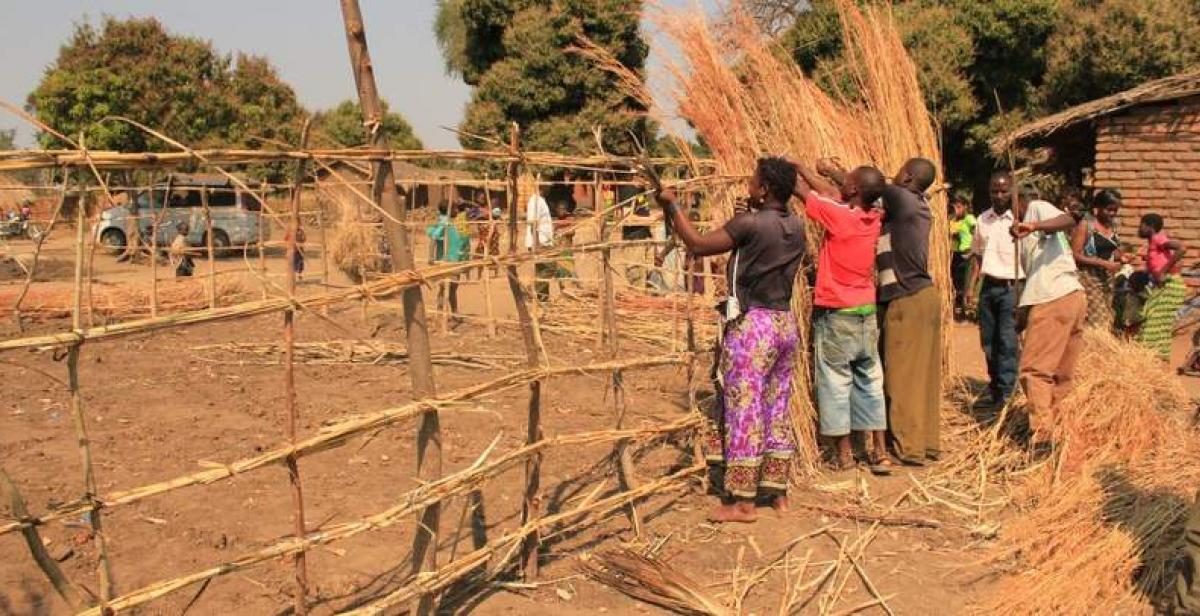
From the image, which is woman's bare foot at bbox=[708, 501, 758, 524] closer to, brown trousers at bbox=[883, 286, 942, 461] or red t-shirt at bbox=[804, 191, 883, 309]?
red t-shirt at bbox=[804, 191, 883, 309]

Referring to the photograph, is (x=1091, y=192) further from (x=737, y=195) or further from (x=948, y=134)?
(x=737, y=195)

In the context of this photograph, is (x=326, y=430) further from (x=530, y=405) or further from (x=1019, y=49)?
(x=1019, y=49)

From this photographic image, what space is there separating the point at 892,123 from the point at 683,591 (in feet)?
10.7

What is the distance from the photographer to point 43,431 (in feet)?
17.6

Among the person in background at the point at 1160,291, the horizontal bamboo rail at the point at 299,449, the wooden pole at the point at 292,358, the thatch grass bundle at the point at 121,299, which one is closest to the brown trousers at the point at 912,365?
the horizontal bamboo rail at the point at 299,449

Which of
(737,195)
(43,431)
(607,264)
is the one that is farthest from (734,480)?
(43,431)

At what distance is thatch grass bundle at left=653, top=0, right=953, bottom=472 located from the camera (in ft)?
15.6

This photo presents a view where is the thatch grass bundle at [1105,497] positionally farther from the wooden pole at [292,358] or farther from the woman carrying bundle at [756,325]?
the wooden pole at [292,358]

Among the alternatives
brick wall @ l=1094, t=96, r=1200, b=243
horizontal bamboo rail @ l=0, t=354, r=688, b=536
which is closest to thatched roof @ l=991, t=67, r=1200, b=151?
brick wall @ l=1094, t=96, r=1200, b=243

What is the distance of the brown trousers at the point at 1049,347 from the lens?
16.0ft

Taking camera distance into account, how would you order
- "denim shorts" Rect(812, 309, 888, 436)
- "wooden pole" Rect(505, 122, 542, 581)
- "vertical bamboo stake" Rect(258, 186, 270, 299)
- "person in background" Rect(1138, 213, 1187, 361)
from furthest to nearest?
"person in background" Rect(1138, 213, 1187, 361)
"denim shorts" Rect(812, 309, 888, 436)
"wooden pole" Rect(505, 122, 542, 581)
"vertical bamboo stake" Rect(258, 186, 270, 299)

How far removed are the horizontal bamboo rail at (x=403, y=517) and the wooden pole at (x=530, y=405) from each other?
51 millimetres

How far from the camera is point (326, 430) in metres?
2.65

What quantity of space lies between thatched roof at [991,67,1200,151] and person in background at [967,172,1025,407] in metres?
2.87
